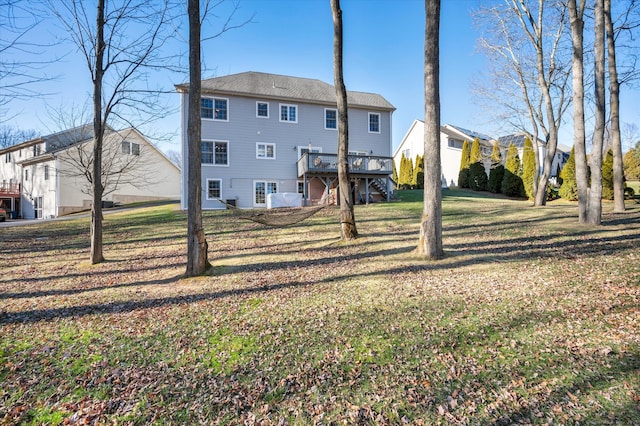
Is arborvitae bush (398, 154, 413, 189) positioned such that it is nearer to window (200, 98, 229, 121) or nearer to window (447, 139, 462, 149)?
window (447, 139, 462, 149)

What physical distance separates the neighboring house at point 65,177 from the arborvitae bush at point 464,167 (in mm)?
26129

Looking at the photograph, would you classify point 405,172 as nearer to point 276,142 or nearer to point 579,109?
point 276,142

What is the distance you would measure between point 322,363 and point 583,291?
405cm

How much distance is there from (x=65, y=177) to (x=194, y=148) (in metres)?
23.9

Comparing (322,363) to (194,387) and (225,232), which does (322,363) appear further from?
(225,232)

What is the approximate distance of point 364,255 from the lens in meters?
7.61

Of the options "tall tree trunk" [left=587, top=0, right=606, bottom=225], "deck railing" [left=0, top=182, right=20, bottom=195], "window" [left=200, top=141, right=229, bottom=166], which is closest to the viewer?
"tall tree trunk" [left=587, top=0, right=606, bottom=225]

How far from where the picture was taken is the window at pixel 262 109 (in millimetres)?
19656

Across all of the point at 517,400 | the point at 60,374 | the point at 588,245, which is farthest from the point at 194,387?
the point at 588,245

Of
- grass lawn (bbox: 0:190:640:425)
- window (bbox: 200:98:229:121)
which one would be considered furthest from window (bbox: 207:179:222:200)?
grass lawn (bbox: 0:190:640:425)

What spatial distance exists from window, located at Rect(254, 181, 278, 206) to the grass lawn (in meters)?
12.0

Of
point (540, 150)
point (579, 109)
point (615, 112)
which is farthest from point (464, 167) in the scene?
point (579, 109)

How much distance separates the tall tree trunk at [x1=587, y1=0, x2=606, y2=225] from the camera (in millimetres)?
9602

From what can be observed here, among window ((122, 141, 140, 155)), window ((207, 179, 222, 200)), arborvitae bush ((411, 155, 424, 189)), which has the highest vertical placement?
window ((122, 141, 140, 155))
